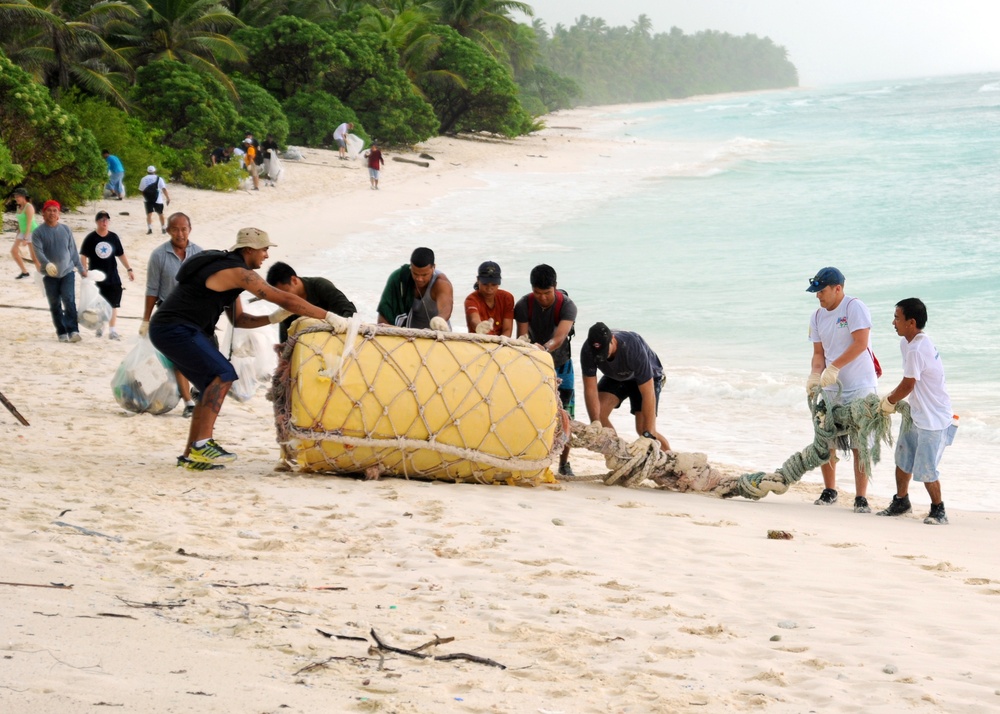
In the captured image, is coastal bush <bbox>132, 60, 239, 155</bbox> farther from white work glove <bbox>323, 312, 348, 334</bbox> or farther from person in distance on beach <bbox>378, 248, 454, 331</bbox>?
white work glove <bbox>323, 312, 348, 334</bbox>

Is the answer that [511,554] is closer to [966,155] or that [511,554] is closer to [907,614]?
[907,614]

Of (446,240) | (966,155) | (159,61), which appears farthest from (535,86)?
A: (446,240)

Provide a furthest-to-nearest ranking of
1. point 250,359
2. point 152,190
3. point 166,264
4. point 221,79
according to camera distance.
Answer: point 221,79
point 152,190
point 250,359
point 166,264

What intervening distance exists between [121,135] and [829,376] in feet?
66.7

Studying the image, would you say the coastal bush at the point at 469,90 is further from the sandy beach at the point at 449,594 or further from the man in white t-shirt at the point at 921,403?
the man in white t-shirt at the point at 921,403

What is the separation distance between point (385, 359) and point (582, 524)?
146 cm

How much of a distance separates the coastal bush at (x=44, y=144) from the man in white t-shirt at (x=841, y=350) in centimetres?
1406

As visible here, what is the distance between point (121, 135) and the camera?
23.5m

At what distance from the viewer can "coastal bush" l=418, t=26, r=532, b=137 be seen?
42031 mm

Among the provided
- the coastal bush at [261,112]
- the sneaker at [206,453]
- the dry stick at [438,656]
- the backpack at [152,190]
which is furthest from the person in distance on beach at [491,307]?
the coastal bush at [261,112]

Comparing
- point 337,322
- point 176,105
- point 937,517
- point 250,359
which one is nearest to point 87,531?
point 337,322

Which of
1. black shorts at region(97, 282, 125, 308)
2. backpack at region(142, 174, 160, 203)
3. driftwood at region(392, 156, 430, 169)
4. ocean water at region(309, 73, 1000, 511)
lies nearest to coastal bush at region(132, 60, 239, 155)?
ocean water at region(309, 73, 1000, 511)

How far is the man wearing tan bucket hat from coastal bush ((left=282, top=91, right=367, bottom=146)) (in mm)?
29909

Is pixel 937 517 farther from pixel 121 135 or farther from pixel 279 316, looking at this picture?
pixel 121 135
